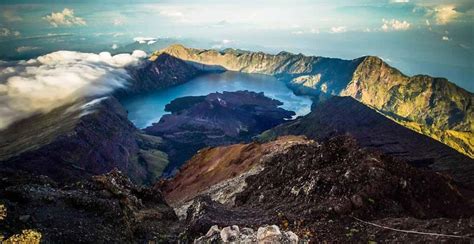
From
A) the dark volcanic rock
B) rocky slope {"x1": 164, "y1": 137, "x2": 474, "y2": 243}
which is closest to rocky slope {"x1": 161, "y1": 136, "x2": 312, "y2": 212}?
the dark volcanic rock

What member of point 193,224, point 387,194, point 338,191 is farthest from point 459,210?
point 193,224

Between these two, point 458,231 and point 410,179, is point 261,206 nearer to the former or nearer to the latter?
point 410,179

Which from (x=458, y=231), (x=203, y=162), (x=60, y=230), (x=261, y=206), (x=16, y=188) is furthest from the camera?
(x=203, y=162)

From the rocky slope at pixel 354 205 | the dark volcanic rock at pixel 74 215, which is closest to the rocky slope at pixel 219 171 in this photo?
the dark volcanic rock at pixel 74 215

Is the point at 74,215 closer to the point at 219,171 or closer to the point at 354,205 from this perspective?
the point at 354,205

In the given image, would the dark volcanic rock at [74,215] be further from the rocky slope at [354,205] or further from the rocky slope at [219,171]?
the rocky slope at [219,171]

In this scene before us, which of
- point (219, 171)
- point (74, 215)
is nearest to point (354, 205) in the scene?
point (74, 215)
